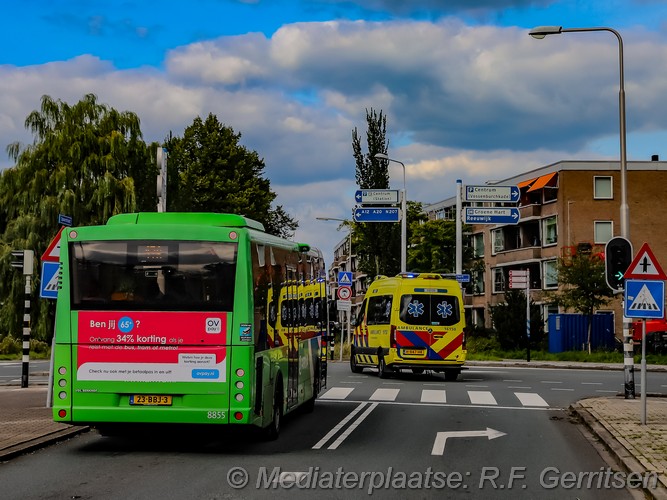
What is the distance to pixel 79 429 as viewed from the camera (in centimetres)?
1441

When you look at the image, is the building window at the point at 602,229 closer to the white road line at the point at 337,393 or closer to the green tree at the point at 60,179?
the green tree at the point at 60,179

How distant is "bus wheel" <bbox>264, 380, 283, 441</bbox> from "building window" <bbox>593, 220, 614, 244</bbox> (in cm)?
5610

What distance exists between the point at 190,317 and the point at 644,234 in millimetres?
59111

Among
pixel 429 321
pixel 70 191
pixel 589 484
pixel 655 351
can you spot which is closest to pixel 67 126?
pixel 70 191

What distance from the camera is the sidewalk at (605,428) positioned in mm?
11633

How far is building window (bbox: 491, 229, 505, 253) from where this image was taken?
254 ft

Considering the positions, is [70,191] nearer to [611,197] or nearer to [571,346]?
[571,346]

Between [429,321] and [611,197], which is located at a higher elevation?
[611,197]

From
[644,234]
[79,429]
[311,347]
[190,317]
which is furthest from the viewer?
[644,234]

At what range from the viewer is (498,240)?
7819cm

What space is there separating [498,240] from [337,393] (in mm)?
57353

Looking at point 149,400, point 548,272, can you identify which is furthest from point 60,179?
point 548,272

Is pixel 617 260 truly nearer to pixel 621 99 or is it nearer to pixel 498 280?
pixel 621 99

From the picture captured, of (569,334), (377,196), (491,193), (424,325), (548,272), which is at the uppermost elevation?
(377,196)
